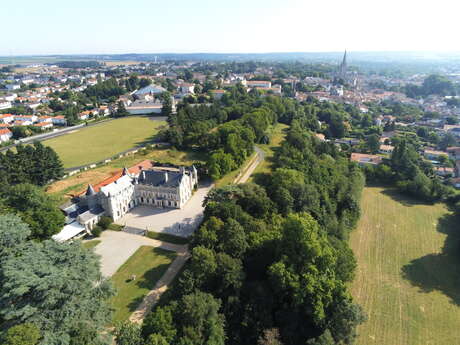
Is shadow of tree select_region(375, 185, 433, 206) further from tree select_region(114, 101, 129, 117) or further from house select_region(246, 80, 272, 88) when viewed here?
house select_region(246, 80, 272, 88)

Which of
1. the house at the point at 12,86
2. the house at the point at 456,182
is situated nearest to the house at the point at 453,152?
the house at the point at 456,182

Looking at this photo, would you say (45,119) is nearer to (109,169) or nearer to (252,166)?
(109,169)

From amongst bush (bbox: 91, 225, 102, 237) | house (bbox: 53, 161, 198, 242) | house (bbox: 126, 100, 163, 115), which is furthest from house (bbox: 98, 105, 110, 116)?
bush (bbox: 91, 225, 102, 237)

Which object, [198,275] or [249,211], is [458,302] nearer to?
[249,211]

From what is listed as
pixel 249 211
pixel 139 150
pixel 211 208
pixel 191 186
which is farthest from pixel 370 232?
pixel 139 150

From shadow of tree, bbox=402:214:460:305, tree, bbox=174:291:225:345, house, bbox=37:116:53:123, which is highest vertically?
tree, bbox=174:291:225:345

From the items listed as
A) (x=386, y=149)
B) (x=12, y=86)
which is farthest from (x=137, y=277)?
(x=12, y=86)
